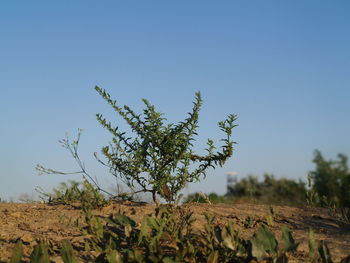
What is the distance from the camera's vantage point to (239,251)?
12.7 feet

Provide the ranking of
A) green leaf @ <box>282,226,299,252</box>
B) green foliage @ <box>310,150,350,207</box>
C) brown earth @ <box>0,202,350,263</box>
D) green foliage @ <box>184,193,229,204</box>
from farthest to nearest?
1. green foliage @ <box>310,150,350,207</box>
2. green foliage @ <box>184,193,229,204</box>
3. brown earth @ <box>0,202,350,263</box>
4. green leaf @ <box>282,226,299,252</box>

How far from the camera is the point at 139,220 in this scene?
5.04m

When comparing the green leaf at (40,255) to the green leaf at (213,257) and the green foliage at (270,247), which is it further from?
the green foliage at (270,247)

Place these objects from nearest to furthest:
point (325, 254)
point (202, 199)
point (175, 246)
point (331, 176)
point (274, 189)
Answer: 1. point (325, 254)
2. point (175, 246)
3. point (202, 199)
4. point (331, 176)
5. point (274, 189)

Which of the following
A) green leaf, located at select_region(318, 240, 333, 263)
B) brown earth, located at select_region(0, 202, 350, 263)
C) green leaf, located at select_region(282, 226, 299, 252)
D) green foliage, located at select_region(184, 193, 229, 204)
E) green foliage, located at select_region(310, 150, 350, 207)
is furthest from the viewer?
green foliage, located at select_region(310, 150, 350, 207)

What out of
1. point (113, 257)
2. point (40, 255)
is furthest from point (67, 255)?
point (113, 257)

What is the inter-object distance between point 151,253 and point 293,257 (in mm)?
1361

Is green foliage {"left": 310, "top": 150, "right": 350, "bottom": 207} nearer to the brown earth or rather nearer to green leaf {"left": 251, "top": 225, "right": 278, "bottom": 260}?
the brown earth

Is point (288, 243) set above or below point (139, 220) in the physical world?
below

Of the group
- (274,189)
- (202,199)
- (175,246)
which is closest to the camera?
(175,246)

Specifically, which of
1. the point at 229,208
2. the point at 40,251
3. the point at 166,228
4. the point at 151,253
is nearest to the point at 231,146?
the point at 229,208

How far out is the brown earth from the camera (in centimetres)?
446

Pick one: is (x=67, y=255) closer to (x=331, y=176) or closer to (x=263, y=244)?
(x=263, y=244)

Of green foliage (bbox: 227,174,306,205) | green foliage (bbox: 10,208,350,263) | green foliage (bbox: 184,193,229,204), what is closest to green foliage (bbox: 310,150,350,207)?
green foliage (bbox: 227,174,306,205)
